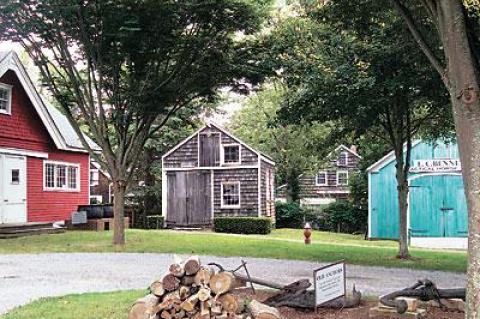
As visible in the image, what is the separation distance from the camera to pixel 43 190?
80.4 ft

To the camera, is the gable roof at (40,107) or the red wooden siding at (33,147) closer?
the gable roof at (40,107)

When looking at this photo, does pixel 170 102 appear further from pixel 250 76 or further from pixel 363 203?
pixel 363 203

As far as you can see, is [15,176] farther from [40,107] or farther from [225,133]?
[225,133]

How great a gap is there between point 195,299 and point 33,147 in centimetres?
1944

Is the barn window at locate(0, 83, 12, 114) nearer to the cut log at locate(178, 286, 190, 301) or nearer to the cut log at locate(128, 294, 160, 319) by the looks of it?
the cut log at locate(128, 294, 160, 319)

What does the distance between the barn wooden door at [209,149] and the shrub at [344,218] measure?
7545 millimetres

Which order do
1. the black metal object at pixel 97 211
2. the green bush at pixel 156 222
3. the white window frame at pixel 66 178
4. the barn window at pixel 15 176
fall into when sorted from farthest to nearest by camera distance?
A: the green bush at pixel 156 222 < the black metal object at pixel 97 211 < the white window frame at pixel 66 178 < the barn window at pixel 15 176

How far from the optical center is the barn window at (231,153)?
31.8m

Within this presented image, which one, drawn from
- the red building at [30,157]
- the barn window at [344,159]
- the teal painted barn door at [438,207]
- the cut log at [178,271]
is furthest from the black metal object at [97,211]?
the barn window at [344,159]

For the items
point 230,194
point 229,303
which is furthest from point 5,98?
point 229,303

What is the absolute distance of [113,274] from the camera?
11500 mm

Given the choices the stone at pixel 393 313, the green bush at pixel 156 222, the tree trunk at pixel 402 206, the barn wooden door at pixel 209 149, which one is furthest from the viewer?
the barn wooden door at pixel 209 149

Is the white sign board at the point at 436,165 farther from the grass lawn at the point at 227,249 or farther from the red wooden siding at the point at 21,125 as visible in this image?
the red wooden siding at the point at 21,125

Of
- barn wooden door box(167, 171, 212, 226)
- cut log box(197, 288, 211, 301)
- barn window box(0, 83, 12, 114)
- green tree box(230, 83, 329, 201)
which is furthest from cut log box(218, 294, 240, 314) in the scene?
green tree box(230, 83, 329, 201)
